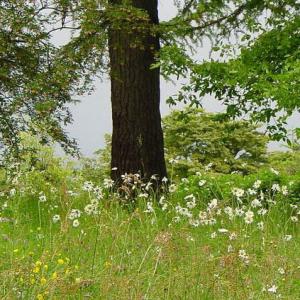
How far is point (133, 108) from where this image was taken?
9969 millimetres

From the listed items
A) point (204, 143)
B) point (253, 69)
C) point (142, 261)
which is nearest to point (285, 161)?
point (204, 143)

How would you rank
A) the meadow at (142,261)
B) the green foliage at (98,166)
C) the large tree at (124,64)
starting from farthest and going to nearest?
the green foliage at (98,166), the large tree at (124,64), the meadow at (142,261)

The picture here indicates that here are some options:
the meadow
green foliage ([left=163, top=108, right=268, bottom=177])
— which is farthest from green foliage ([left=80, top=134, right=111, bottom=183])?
the meadow

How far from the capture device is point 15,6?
8.50 meters

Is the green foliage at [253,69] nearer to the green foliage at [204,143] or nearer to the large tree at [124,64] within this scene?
the large tree at [124,64]

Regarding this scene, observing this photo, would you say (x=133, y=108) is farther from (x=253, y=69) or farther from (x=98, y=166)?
(x=98, y=166)

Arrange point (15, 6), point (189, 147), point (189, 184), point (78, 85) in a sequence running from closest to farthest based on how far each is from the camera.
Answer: point (15, 6) < point (78, 85) < point (189, 184) < point (189, 147)

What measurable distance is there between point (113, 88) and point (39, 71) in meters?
1.51

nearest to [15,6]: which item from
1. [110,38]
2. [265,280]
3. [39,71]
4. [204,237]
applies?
[39,71]

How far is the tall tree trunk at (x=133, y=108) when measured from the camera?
998 cm

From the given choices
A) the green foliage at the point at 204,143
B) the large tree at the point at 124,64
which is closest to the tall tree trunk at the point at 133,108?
the large tree at the point at 124,64

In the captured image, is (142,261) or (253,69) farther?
(253,69)

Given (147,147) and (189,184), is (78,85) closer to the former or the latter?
(147,147)

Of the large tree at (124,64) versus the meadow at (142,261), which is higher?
the large tree at (124,64)
